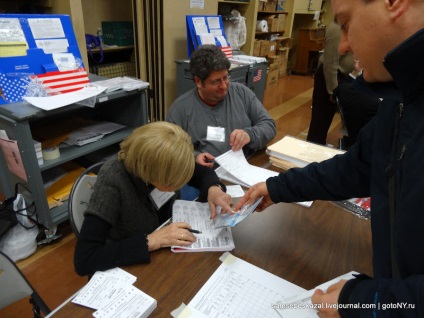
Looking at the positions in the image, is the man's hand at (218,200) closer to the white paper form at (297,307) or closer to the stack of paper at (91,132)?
the white paper form at (297,307)

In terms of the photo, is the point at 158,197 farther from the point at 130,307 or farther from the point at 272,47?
the point at 272,47

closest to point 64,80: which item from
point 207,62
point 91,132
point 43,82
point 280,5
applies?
point 43,82

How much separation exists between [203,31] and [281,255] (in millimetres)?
2908

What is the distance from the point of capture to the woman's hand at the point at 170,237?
0.94 m

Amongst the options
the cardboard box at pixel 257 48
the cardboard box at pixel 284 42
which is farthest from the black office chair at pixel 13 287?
the cardboard box at pixel 284 42

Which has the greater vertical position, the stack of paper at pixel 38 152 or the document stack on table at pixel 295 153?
the document stack on table at pixel 295 153

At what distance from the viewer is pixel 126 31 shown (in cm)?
343

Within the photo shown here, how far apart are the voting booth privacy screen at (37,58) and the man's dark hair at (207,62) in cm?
74

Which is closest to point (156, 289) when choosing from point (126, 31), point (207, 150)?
point (207, 150)

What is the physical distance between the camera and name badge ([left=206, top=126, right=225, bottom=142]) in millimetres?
1909

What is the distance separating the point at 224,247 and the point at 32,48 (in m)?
1.66

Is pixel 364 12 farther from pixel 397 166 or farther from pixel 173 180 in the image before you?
pixel 173 180

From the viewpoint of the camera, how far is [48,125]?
2221 millimetres

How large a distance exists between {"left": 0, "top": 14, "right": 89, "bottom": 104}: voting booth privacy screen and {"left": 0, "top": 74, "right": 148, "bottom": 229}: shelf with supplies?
5.2 inches
